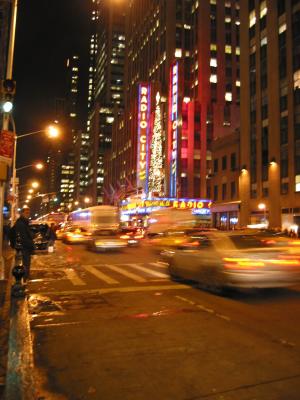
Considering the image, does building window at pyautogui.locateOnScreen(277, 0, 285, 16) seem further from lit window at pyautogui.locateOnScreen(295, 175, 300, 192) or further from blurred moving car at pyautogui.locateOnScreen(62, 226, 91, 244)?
blurred moving car at pyautogui.locateOnScreen(62, 226, 91, 244)

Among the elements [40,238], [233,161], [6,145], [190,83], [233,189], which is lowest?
[40,238]

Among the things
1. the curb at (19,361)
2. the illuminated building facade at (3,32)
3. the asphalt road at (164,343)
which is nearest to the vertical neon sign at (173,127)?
the illuminated building facade at (3,32)

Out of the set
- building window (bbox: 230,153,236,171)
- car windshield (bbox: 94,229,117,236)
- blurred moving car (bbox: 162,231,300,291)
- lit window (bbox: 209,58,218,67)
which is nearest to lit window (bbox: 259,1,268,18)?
building window (bbox: 230,153,236,171)

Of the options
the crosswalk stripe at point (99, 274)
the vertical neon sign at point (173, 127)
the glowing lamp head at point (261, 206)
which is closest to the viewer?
the crosswalk stripe at point (99, 274)

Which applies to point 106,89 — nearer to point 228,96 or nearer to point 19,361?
point 228,96

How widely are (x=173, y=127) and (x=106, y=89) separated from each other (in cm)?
10507

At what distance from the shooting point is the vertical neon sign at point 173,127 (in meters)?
67.3

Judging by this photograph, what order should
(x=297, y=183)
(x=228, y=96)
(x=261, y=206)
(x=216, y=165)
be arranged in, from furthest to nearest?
(x=228, y=96) → (x=216, y=165) → (x=261, y=206) → (x=297, y=183)

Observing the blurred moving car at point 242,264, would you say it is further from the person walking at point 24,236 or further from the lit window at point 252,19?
the lit window at point 252,19

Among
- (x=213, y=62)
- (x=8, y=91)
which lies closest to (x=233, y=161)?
(x=213, y=62)

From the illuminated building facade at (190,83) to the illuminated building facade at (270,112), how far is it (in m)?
18.8

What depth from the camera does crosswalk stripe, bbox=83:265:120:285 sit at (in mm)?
12812

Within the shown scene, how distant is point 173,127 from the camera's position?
6819 cm

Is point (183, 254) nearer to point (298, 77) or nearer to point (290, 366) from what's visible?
point (290, 366)
